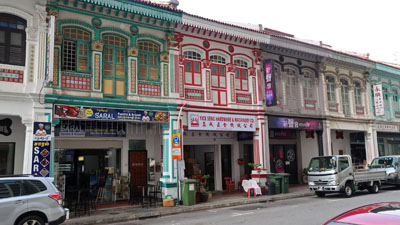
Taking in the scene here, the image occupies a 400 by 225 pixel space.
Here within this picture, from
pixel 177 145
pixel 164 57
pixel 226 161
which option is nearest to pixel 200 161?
pixel 226 161

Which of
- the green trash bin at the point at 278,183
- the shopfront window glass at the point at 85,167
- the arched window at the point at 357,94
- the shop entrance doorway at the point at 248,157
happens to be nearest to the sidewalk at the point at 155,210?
the green trash bin at the point at 278,183

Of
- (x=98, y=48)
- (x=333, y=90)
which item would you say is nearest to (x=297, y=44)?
(x=333, y=90)

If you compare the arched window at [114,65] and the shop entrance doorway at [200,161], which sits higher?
the arched window at [114,65]

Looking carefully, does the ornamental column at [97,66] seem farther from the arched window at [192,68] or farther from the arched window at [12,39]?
the arched window at [192,68]

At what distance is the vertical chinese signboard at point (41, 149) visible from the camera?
1223 cm

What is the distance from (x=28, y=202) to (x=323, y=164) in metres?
13.1

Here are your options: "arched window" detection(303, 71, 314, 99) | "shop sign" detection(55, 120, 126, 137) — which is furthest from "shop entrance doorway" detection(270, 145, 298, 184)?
"shop sign" detection(55, 120, 126, 137)

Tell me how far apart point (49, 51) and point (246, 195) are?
11.2 metres

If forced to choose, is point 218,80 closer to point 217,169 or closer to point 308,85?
point 217,169

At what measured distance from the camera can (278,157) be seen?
2241 cm

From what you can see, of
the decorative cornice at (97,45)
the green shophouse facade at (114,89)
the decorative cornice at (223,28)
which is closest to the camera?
the green shophouse facade at (114,89)

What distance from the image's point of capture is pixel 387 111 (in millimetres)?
27000

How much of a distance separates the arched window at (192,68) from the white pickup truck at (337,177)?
7163 mm

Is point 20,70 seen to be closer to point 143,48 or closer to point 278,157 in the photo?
point 143,48
